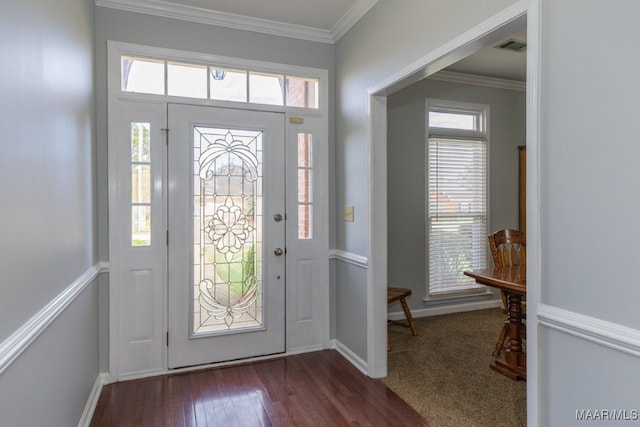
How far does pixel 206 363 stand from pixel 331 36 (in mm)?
2953

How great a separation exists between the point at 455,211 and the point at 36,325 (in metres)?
4.05

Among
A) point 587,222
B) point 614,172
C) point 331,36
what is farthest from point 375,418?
point 331,36

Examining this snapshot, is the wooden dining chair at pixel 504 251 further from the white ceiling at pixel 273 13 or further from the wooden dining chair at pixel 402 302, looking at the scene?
the white ceiling at pixel 273 13

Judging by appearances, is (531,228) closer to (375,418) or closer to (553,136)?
(553,136)

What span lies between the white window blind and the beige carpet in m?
0.61

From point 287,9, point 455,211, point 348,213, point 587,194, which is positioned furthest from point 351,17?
point 455,211

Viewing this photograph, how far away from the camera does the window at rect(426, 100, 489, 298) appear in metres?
4.32

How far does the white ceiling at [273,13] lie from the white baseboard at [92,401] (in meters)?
2.69

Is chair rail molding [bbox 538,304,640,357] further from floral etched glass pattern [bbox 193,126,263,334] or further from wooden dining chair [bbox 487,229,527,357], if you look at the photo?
floral etched glass pattern [bbox 193,126,263,334]

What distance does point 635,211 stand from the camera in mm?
1220

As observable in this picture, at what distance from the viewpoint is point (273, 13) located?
9.80 feet

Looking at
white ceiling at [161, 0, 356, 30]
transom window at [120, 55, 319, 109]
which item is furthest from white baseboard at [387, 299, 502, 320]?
white ceiling at [161, 0, 356, 30]

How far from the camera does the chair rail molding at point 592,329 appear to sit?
4.01ft

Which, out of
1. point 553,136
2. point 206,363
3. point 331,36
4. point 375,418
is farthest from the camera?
point 331,36
